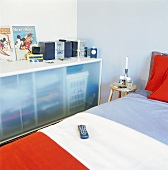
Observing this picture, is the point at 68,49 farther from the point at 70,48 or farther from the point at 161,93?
the point at 161,93

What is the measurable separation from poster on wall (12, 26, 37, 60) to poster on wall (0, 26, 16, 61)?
0.16 feet

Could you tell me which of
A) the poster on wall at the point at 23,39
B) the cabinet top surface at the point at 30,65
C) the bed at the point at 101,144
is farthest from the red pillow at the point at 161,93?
the poster on wall at the point at 23,39

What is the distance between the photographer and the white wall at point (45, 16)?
2273mm

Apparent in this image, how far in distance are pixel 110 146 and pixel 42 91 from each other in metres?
1.35

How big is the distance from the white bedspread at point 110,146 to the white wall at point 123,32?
1240 mm

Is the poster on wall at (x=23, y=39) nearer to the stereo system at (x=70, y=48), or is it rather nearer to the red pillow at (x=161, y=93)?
the stereo system at (x=70, y=48)

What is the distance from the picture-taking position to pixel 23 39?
2.45 m

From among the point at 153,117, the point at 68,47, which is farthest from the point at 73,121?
the point at 68,47

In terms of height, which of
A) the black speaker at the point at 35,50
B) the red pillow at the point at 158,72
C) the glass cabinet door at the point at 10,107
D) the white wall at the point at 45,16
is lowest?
the glass cabinet door at the point at 10,107

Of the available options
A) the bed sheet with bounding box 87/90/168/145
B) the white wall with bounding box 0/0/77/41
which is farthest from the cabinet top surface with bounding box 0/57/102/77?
the bed sheet with bounding box 87/90/168/145

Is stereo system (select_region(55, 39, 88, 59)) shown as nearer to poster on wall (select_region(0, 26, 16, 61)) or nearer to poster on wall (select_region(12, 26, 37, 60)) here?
poster on wall (select_region(12, 26, 37, 60))

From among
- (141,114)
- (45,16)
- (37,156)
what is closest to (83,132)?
(37,156)

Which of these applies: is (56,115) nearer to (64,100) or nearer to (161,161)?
(64,100)

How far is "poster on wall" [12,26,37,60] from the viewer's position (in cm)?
238
